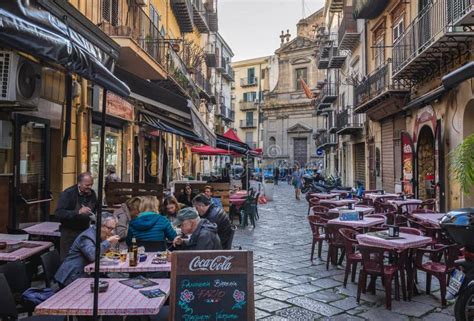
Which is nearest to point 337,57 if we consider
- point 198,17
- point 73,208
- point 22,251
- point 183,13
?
point 198,17

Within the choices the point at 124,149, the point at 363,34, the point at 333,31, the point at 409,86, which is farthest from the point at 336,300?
the point at 333,31

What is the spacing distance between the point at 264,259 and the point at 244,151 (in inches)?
285

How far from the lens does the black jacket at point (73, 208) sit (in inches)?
214

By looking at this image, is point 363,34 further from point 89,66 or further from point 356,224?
point 89,66

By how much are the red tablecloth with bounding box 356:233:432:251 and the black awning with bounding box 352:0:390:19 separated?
11.9 m

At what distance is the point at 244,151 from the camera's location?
1439 centimetres

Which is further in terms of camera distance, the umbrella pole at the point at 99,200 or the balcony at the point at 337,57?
the balcony at the point at 337,57

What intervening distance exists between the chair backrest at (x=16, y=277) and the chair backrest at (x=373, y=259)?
12.5ft

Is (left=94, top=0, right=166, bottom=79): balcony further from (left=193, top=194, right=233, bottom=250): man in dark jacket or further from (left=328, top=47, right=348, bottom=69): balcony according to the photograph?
(left=328, top=47, right=348, bottom=69): balcony

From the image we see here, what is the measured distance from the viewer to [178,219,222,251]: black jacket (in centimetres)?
425

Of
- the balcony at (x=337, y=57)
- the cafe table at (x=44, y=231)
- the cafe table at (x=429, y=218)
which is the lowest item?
the cafe table at (x=44, y=231)

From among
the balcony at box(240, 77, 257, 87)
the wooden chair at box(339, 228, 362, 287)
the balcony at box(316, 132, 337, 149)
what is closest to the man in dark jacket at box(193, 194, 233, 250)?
the wooden chair at box(339, 228, 362, 287)

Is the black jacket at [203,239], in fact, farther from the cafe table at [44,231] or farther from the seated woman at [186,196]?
the seated woman at [186,196]

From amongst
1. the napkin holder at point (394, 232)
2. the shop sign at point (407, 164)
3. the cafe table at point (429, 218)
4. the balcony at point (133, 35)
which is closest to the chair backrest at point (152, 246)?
the napkin holder at point (394, 232)
